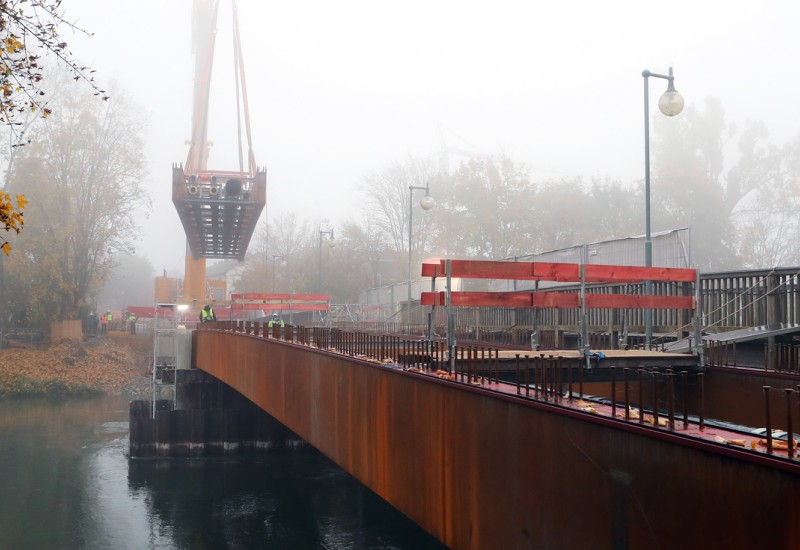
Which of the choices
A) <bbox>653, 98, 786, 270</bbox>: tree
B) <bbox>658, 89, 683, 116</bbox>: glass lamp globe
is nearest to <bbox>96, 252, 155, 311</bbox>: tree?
<bbox>653, 98, 786, 270</bbox>: tree

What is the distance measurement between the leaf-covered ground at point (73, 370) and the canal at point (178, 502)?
1382cm

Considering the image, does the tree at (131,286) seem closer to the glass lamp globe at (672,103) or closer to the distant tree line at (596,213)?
the distant tree line at (596,213)

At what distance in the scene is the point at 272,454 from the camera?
1257 inches

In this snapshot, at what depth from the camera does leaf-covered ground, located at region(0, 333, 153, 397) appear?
48.3 metres

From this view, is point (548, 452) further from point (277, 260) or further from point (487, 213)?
point (277, 260)

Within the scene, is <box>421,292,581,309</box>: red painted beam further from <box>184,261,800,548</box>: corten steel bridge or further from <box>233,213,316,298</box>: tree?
<box>233,213,316,298</box>: tree

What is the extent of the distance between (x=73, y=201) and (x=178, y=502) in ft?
125

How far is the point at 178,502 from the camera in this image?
25312 mm

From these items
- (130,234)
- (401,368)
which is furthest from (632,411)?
(130,234)

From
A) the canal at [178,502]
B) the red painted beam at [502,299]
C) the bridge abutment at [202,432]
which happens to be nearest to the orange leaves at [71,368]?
the canal at [178,502]

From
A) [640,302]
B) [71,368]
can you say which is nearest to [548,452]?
[640,302]

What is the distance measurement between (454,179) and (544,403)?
6797 cm

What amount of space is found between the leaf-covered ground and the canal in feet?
45.4

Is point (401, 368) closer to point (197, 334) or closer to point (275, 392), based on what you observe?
point (275, 392)
